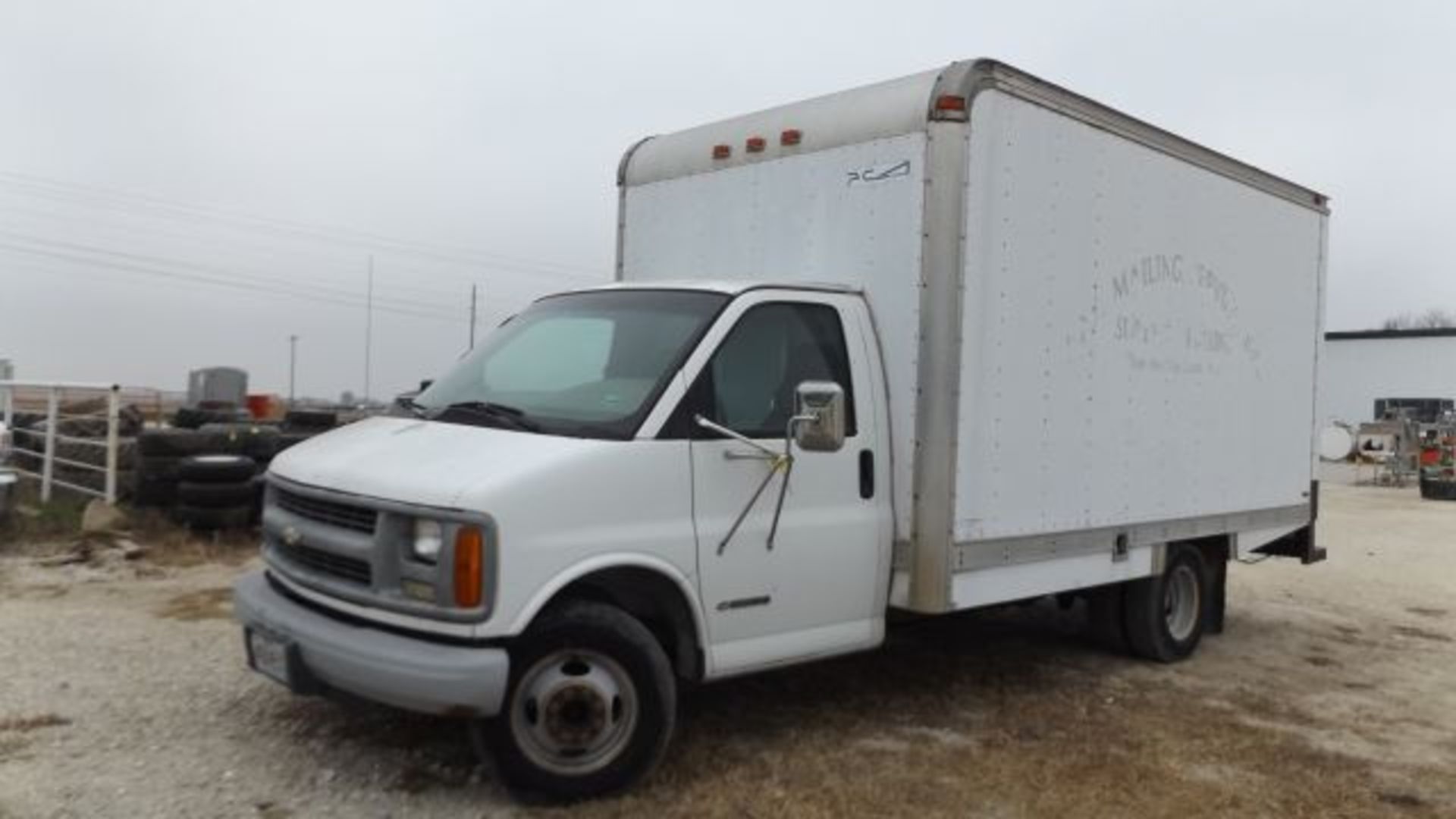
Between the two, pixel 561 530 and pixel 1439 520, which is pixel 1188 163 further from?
pixel 1439 520

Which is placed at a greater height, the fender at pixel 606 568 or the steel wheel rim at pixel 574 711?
the fender at pixel 606 568

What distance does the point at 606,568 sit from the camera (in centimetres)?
468

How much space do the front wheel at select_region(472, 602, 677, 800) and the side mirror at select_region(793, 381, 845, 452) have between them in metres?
0.99

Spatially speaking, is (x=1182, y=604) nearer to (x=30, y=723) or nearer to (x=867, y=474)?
(x=867, y=474)

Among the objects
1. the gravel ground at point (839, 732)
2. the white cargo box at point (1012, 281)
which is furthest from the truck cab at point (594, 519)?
the gravel ground at point (839, 732)

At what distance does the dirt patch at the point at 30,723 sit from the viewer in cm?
535

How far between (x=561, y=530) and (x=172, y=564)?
6470 millimetres

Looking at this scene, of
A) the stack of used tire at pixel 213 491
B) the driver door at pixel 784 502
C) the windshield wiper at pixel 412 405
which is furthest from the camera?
the stack of used tire at pixel 213 491

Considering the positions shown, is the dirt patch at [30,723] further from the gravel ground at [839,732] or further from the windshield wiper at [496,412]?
the windshield wiper at [496,412]

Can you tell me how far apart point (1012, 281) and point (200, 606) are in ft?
18.6

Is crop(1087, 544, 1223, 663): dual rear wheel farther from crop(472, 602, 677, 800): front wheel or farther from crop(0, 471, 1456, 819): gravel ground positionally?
crop(472, 602, 677, 800): front wheel

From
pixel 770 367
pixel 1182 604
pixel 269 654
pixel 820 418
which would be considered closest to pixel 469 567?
pixel 269 654

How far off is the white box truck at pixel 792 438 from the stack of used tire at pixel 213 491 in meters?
4.99

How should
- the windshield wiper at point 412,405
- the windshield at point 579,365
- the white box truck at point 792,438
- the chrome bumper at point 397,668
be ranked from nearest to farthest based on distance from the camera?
1. the chrome bumper at point 397,668
2. the white box truck at point 792,438
3. the windshield at point 579,365
4. the windshield wiper at point 412,405
